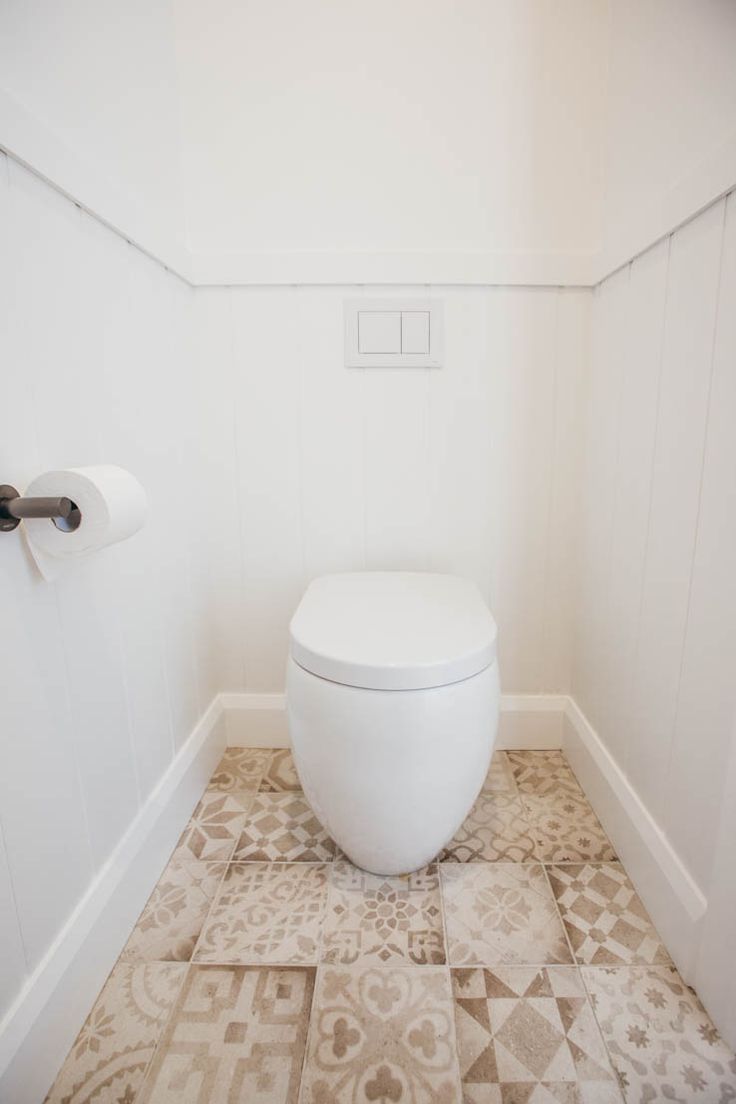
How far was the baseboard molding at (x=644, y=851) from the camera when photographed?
688 mm

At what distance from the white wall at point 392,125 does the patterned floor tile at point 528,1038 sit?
4.01ft

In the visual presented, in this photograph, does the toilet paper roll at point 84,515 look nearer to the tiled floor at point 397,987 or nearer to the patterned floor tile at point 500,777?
the tiled floor at point 397,987

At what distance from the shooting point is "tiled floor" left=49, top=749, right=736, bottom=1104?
58 cm

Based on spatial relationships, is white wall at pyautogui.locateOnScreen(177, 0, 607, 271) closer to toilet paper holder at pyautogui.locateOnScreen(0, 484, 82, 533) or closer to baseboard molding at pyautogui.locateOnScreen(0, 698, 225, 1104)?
toilet paper holder at pyautogui.locateOnScreen(0, 484, 82, 533)

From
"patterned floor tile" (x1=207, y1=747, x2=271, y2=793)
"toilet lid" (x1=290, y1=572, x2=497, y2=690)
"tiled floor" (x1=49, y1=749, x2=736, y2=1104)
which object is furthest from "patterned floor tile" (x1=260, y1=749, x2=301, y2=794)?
"toilet lid" (x1=290, y1=572, x2=497, y2=690)

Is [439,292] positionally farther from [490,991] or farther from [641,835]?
[490,991]

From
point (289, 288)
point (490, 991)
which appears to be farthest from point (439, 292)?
point (490, 991)

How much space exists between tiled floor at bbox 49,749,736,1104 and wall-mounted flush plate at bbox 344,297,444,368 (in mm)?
919

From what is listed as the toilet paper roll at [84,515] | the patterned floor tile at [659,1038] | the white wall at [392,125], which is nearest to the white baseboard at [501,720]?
the patterned floor tile at [659,1038]

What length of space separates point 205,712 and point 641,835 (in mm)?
862

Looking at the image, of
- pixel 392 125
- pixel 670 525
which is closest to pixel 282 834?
pixel 670 525

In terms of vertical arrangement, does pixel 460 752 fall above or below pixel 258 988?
above

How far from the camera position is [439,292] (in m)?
1.03

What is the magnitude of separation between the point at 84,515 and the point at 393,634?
16.3 inches
